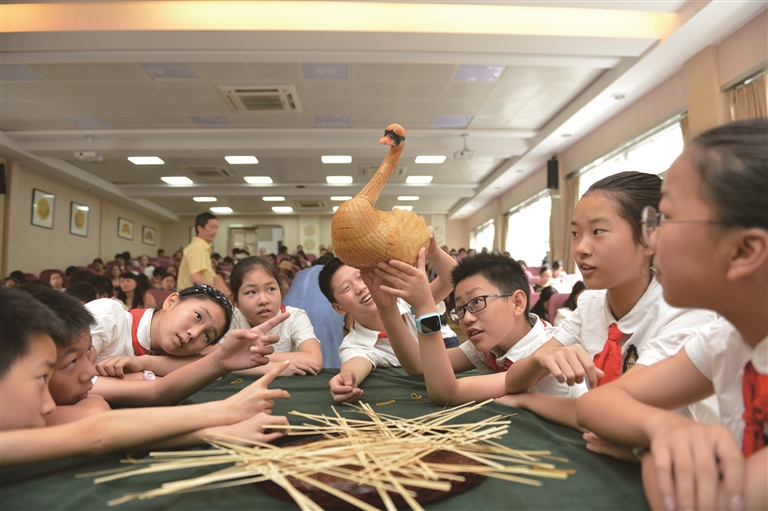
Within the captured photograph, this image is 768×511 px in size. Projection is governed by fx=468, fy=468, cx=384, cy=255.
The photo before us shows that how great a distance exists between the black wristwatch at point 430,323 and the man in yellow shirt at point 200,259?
3.62 metres

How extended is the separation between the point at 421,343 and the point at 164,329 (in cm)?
99

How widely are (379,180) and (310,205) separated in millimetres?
14909

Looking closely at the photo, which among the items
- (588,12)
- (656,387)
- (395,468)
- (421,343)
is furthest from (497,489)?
(588,12)

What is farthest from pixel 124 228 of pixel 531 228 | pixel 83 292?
pixel 83 292

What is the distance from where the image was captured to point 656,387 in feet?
2.89

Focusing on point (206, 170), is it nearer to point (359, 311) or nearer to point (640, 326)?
point (359, 311)

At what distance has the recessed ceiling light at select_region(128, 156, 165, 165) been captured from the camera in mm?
9870

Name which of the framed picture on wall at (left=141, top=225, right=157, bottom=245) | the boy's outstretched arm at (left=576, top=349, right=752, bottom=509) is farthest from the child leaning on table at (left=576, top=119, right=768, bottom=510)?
the framed picture on wall at (left=141, top=225, right=157, bottom=245)

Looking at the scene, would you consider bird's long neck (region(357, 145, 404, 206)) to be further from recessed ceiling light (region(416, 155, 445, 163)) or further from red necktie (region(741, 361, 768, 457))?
recessed ceiling light (region(416, 155, 445, 163))

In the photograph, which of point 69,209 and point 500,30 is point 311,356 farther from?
point 69,209

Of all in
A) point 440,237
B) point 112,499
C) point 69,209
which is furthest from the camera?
point 440,237

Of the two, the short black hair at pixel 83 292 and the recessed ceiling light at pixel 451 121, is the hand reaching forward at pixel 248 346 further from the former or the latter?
the recessed ceiling light at pixel 451 121

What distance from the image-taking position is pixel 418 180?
41.4 ft

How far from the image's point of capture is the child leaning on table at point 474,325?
123 cm
